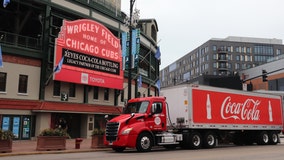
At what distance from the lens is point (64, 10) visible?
31.3 m

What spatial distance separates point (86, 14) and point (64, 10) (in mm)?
2820

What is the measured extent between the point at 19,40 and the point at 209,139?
721 inches

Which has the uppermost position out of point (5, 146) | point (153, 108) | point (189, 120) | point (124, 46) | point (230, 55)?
point (230, 55)

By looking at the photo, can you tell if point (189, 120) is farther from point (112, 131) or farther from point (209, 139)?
point (112, 131)

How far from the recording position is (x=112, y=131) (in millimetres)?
19172

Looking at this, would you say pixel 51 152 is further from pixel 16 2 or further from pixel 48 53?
pixel 16 2

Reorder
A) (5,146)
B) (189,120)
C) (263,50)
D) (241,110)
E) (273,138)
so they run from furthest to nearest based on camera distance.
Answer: (263,50) → (273,138) → (241,110) → (189,120) → (5,146)

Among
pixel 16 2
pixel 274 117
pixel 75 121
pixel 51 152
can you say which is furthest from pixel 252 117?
pixel 16 2

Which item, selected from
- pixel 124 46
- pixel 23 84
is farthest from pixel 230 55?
pixel 23 84

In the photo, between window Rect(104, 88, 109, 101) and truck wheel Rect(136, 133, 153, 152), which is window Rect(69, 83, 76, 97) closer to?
window Rect(104, 88, 109, 101)

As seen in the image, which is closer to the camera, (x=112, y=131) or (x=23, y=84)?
(x=112, y=131)

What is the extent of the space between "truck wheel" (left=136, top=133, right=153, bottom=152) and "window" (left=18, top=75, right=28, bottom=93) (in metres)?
13.6

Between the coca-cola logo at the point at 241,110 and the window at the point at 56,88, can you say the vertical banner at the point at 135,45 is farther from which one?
the coca-cola logo at the point at 241,110

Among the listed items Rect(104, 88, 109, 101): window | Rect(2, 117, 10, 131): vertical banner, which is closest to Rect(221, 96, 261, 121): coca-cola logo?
Rect(104, 88, 109, 101): window
